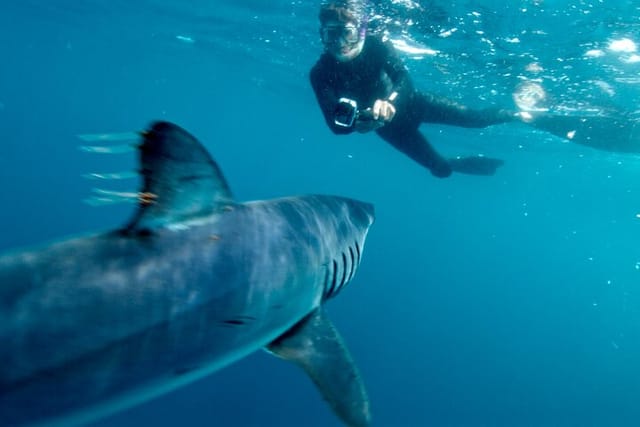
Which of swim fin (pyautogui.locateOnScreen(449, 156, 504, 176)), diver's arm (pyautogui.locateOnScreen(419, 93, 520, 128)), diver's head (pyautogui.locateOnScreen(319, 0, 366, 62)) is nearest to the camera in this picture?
diver's head (pyautogui.locateOnScreen(319, 0, 366, 62))

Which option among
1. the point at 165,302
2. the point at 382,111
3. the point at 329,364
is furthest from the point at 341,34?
the point at 165,302

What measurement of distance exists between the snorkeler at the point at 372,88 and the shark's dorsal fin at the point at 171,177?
578cm

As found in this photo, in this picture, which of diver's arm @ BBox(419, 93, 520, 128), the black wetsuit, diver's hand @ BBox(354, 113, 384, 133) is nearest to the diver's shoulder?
the black wetsuit

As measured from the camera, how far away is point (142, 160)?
1939mm

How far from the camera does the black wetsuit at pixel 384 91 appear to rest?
35.5 ft

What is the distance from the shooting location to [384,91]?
10.9 meters

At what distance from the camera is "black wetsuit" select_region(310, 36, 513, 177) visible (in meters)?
10.8

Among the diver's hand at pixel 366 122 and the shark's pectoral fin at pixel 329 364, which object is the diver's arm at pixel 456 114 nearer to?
the diver's hand at pixel 366 122

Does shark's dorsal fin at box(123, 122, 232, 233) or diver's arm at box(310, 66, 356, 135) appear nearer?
shark's dorsal fin at box(123, 122, 232, 233)

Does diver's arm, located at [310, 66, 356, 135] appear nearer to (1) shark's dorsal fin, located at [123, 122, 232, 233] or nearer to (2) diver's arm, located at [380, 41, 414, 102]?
(2) diver's arm, located at [380, 41, 414, 102]

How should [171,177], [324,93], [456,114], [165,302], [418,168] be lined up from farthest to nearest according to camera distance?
[418,168] → [456,114] → [324,93] → [171,177] → [165,302]

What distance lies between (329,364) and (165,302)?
1.26 metres

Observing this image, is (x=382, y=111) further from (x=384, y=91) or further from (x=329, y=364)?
(x=329, y=364)

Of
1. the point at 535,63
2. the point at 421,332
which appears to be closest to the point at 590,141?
the point at 535,63
